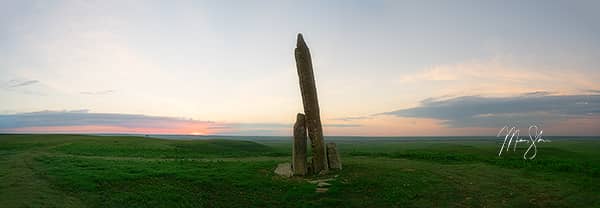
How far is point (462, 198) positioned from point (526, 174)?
7.94m

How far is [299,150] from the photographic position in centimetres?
2533

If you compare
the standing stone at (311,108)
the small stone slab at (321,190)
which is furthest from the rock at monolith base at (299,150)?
the small stone slab at (321,190)

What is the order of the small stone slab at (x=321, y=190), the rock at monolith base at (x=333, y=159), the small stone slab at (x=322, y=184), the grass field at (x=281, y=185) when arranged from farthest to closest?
the rock at monolith base at (x=333, y=159) → the small stone slab at (x=322, y=184) → the small stone slab at (x=321, y=190) → the grass field at (x=281, y=185)

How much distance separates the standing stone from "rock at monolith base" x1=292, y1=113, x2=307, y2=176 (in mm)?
599

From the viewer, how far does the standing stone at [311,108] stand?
1015 inches

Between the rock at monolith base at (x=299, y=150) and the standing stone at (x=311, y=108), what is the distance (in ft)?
1.96

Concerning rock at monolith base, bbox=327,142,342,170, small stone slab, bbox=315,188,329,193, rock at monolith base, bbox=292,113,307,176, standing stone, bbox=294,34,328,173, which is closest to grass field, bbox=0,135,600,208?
small stone slab, bbox=315,188,329,193

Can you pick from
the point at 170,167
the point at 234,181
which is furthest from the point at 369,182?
the point at 170,167

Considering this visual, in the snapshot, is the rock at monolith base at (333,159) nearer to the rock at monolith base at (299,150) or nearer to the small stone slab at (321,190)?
the rock at monolith base at (299,150)

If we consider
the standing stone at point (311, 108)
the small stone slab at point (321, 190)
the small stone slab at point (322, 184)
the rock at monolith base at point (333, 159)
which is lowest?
the small stone slab at point (321, 190)

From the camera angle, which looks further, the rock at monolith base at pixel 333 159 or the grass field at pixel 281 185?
the rock at monolith base at pixel 333 159

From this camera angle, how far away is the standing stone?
25.8 metres

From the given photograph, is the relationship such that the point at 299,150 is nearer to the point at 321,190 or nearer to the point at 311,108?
the point at 311,108

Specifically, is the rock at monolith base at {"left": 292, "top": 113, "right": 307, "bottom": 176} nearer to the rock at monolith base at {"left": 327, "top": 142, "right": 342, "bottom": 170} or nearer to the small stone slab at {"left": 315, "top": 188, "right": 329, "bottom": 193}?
the rock at monolith base at {"left": 327, "top": 142, "right": 342, "bottom": 170}
